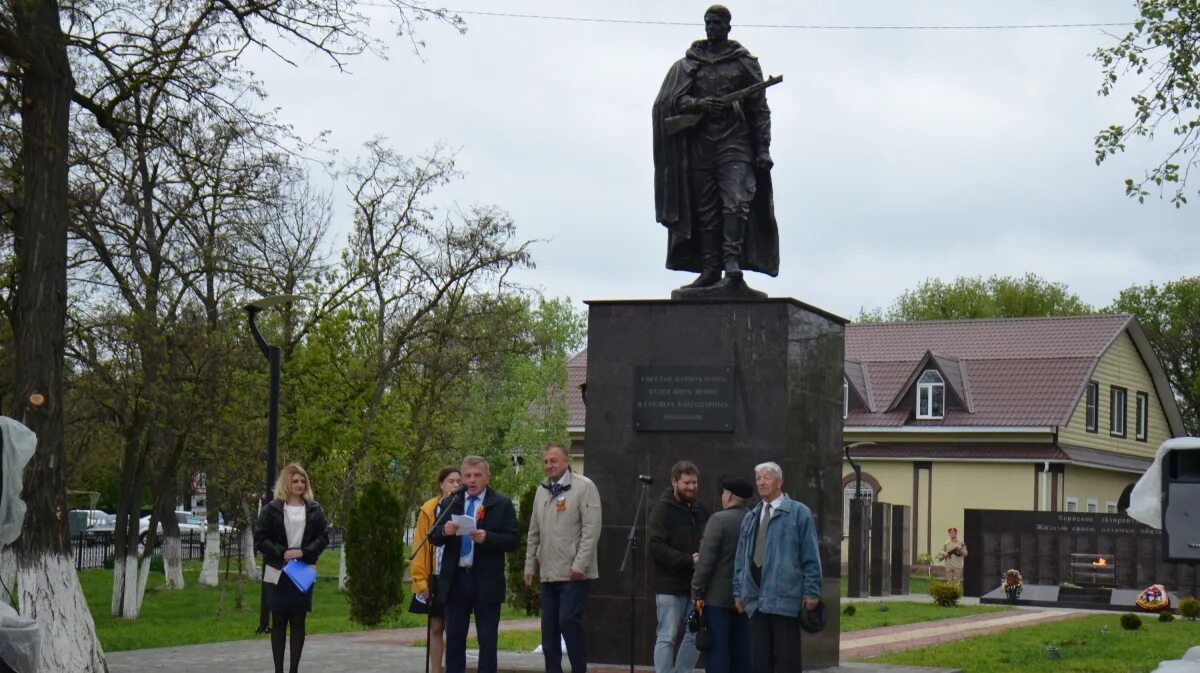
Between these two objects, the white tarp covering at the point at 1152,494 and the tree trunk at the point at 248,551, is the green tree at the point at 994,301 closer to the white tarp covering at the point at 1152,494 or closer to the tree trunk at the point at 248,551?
the tree trunk at the point at 248,551

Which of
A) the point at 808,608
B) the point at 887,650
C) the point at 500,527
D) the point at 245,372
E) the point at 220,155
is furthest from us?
the point at 245,372

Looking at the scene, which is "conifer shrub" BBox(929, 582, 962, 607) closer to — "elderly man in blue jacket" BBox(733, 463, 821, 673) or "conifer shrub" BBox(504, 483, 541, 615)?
"conifer shrub" BBox(504, 483, 541, 615)

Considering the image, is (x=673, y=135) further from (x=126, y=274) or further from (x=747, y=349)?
(x=126, y=274)

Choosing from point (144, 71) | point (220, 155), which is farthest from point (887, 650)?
point (220, 155)

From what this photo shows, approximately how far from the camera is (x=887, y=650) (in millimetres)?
18047

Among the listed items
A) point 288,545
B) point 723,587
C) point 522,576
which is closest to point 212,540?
point 522,576

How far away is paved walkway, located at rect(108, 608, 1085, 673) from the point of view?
13756 mm

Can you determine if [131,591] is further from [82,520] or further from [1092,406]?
[82,520]

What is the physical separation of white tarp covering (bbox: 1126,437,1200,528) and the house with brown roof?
37986mm

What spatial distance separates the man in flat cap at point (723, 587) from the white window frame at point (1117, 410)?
38.7m

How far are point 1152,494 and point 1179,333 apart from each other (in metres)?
62.9

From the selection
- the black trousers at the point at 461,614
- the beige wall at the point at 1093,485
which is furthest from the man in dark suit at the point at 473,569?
the beige wall at the point at 1093,485

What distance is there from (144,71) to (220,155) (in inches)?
275

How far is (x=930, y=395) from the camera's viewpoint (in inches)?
1805
